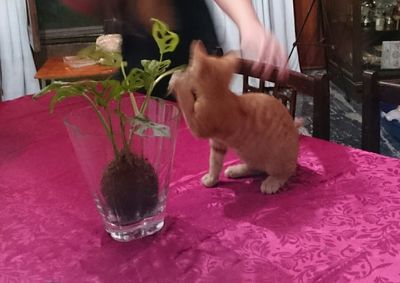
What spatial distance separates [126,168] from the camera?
81cm

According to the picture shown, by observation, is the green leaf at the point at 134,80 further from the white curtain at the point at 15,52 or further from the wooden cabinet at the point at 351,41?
the white curtain at the point at 15,52

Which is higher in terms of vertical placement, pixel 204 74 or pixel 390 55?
pixel 204 74

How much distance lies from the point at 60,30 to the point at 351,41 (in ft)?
6.12

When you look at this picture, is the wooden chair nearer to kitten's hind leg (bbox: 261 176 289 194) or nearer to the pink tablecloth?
the pink tablecloth

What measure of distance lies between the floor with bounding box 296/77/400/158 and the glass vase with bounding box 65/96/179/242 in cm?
167

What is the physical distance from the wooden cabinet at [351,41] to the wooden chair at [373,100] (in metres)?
1.96

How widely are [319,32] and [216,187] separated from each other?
2.97 metres

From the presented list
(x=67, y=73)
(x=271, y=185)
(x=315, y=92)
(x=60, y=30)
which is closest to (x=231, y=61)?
(x=271, y=185)

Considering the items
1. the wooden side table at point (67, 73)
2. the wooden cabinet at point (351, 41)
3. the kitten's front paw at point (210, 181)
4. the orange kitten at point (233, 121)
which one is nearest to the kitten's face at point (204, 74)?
the orange kitten at point (233, 121)

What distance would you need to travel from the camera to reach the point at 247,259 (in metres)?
0.77

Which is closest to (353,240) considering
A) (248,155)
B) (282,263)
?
(282,263)

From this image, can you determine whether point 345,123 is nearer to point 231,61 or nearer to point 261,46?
point 261,46

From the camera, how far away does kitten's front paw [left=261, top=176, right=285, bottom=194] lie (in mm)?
952

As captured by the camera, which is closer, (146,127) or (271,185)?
(146,127)
